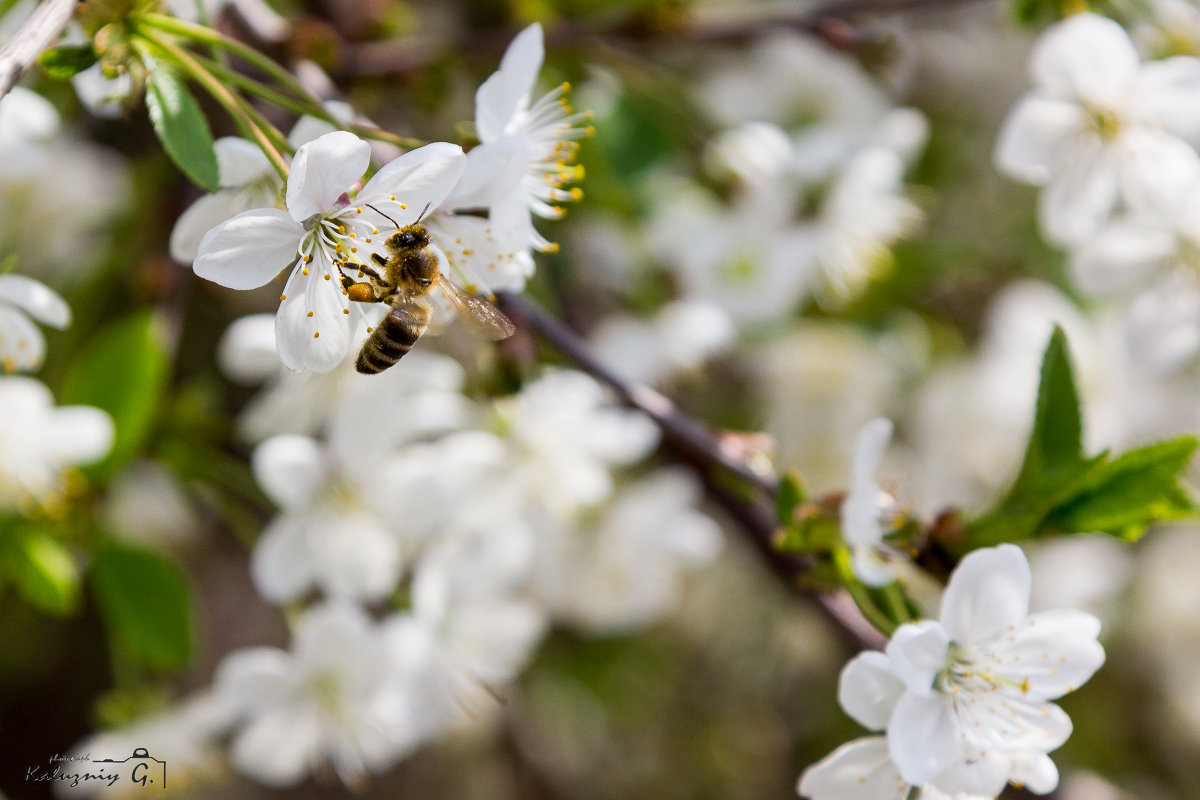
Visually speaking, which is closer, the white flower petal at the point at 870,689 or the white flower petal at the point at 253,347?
the white flower petal at the point at 870,689

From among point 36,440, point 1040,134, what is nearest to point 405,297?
point 36,440

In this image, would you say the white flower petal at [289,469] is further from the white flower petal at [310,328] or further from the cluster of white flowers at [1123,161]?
the cluster of white flowers at [1123,161]

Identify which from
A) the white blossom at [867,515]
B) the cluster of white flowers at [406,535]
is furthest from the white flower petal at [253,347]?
the white blossom at [867,515]

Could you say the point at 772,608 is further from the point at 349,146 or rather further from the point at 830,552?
the point at 349,146

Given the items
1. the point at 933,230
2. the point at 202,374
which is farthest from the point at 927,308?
the point at 202,374

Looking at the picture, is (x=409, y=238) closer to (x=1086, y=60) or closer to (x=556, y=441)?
(x=556, y=441)

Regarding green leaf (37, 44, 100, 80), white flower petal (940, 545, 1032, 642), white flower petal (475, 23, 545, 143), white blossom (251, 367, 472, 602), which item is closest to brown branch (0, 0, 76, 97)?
green leaf (37, 44, 100, 80)

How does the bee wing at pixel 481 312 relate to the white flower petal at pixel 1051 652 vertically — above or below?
above

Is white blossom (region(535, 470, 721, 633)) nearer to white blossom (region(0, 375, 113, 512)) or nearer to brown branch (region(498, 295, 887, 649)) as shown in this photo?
brown branch (region(498, 295, 887, 649))
